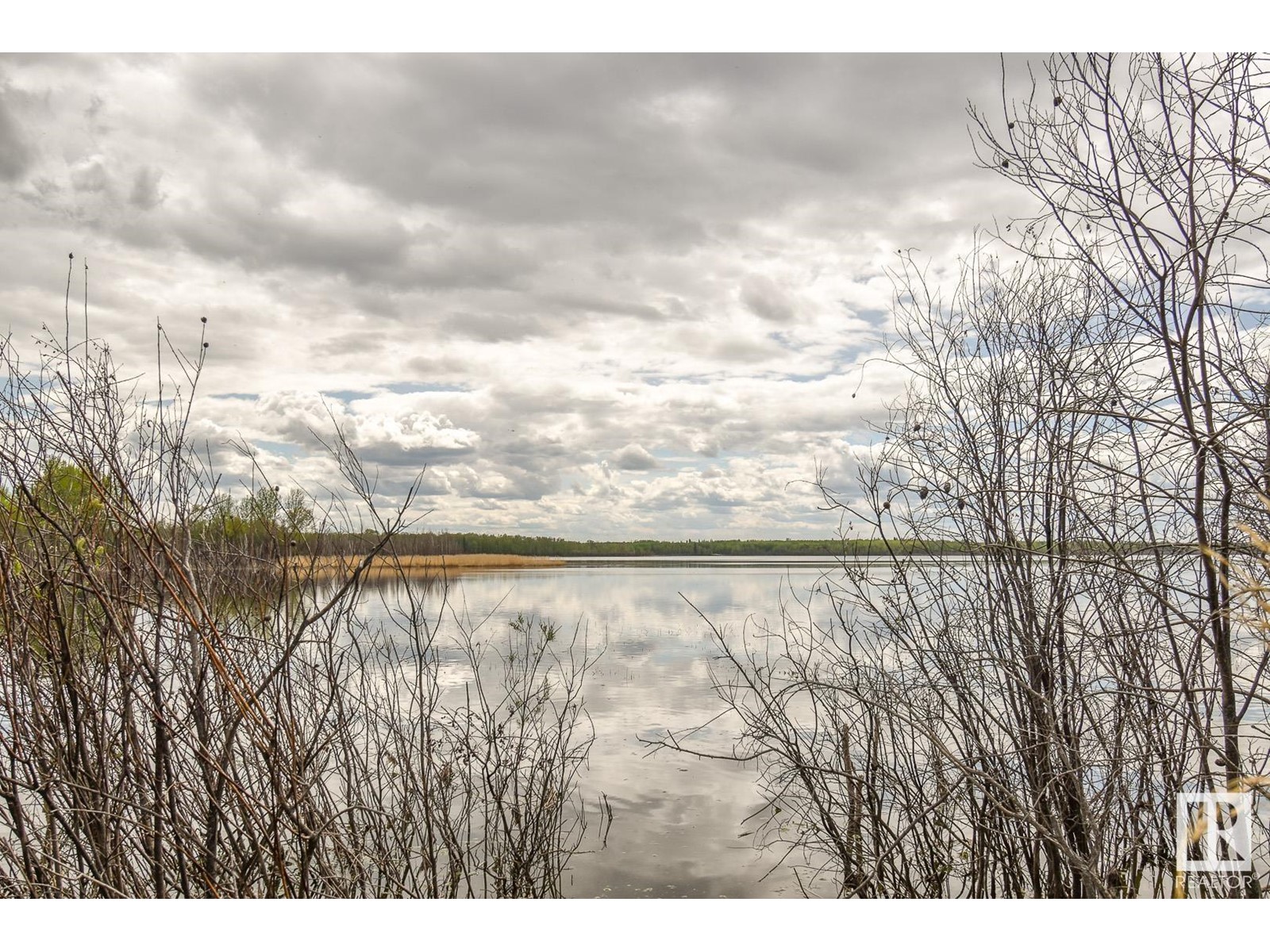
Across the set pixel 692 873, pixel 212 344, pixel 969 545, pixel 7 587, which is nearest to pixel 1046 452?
pixel 969 545

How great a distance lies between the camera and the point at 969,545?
2.98 m

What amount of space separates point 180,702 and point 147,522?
3.51 m

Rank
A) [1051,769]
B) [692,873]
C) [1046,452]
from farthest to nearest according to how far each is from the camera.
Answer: [692,873] < [1046,452] < [1051,769]

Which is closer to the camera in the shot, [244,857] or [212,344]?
[244,857]

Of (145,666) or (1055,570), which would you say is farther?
(1055,570)

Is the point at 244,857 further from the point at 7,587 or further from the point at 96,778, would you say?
the point at 7,587
